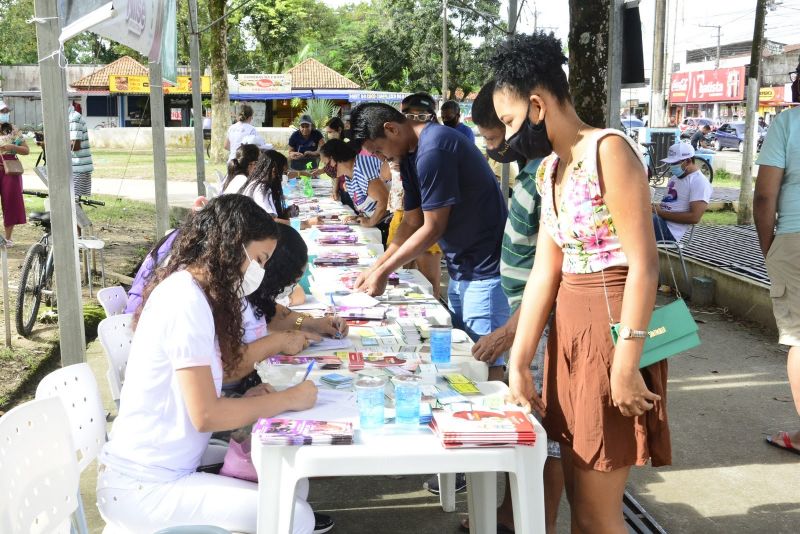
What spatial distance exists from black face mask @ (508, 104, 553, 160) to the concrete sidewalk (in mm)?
1740

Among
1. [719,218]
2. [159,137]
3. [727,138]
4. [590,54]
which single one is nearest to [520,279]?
[590,54]

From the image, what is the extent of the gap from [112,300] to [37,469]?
1850 millimetres

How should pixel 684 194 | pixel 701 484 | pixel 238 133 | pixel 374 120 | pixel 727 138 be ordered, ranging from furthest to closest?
pixel 727 138, pixel 238 133, pixel 684 194, pixel 374 120, pixel 701 484

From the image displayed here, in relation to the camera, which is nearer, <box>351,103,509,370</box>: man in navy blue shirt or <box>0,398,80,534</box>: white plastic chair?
<box>0,398,80,534</box>: white plastic chair

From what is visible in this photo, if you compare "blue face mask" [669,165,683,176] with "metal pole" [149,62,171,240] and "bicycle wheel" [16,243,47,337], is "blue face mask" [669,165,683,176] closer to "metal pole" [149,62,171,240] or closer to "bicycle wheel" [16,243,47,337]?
"metal pole" [149,62,171,240]

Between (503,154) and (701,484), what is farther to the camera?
(701,484)

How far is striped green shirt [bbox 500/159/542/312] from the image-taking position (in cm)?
282

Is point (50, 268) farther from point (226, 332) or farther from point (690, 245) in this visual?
point (690, 245)

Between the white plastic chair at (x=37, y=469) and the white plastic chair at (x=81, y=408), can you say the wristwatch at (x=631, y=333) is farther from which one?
the white plastic chair at (x=81, y=408)

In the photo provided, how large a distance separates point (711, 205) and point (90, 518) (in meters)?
11.3

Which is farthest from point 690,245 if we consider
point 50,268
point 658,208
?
point 50,268

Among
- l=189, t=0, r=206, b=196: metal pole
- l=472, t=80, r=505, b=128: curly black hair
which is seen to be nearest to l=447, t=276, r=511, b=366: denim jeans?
l=472, t=80, r=505, b=128: curly black hair

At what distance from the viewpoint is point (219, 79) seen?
22266 millimetres

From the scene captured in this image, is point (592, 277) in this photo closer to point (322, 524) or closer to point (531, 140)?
point (531, 140)
